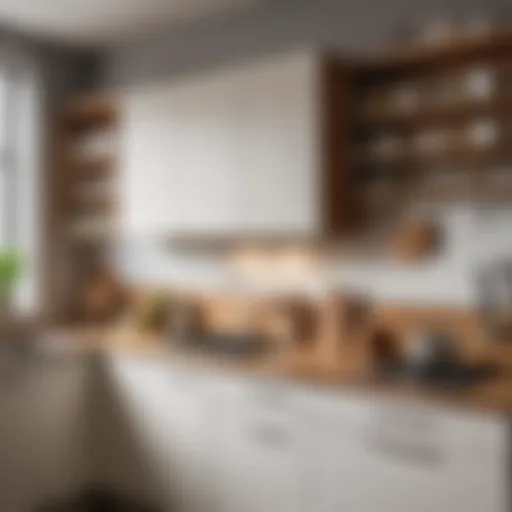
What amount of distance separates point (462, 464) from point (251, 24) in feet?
7.79

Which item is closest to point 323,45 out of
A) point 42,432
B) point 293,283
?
point 293,283

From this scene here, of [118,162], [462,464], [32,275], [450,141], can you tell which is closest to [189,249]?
[118,162]

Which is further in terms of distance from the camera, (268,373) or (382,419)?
(268,373)

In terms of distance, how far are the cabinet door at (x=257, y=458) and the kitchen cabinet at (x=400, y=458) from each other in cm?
9

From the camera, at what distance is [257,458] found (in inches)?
116

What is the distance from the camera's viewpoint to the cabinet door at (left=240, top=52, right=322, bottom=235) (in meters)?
3.12

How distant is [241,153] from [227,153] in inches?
3.4

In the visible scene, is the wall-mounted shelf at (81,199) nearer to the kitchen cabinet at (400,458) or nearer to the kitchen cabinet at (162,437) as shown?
the kitchen cabinet at (162,437)

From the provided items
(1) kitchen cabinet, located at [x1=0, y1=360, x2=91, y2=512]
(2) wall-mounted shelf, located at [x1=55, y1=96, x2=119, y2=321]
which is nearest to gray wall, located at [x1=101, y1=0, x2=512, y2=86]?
(2) wall-mounted shelf, located at [x1=55, y1=96, x2=119, y2=321]

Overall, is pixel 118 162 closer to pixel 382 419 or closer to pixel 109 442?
pixel 109 442

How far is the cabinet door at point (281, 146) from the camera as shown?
10.2ft

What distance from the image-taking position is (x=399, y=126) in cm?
321

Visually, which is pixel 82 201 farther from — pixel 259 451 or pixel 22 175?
pixel 259 451

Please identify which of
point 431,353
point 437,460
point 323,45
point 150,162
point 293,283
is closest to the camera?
point 437,460
